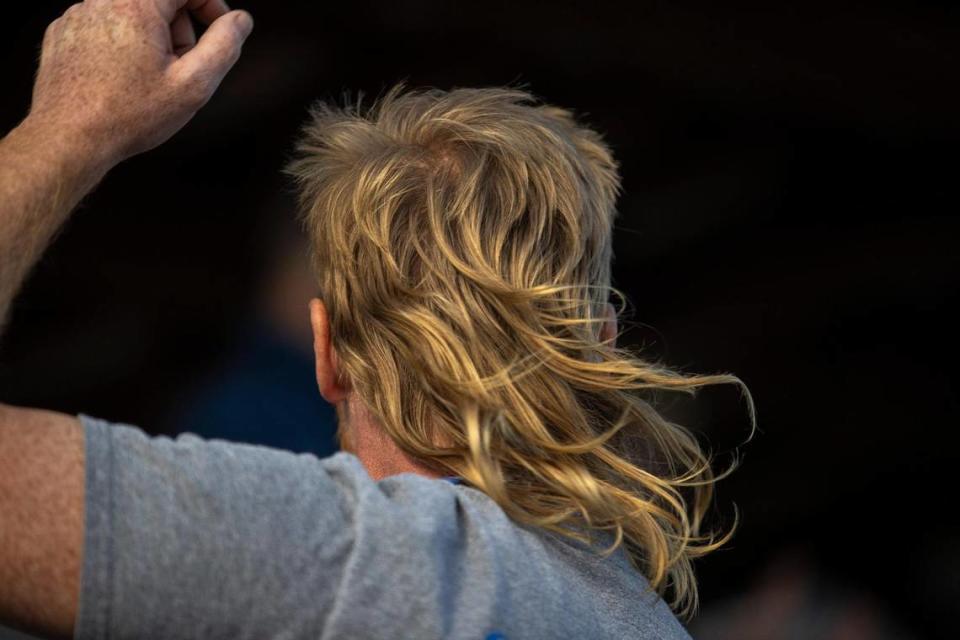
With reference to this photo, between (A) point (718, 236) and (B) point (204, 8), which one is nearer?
(B) point (204, 8)

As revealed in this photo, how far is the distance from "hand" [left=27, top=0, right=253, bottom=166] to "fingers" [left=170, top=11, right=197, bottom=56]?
3 centimetres

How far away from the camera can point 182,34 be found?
129 centimetres

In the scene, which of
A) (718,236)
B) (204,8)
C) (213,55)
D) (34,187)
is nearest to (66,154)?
(34,187)

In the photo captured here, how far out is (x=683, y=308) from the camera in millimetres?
3123

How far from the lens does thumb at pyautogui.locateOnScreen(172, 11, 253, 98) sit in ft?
3.96

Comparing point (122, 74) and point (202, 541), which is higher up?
point (122, 74)

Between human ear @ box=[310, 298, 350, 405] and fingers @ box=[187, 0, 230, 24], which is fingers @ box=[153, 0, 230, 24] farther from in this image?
human ear @ box=[310, 298, 350, 405]

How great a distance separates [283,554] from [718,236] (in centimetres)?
229

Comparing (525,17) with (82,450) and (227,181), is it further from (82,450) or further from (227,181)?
(82,450)

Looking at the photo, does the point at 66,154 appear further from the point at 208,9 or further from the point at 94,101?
the point at 208,9

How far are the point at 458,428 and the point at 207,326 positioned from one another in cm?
200

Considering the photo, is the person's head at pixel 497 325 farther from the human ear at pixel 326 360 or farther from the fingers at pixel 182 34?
the fingers at pixel 182 34

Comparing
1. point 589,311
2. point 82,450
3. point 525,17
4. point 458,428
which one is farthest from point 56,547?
point 525,17

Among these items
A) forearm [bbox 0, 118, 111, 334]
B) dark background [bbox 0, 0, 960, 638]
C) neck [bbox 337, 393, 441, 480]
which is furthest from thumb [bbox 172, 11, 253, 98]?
dark background [bbox 0, 0, 960, 638]
